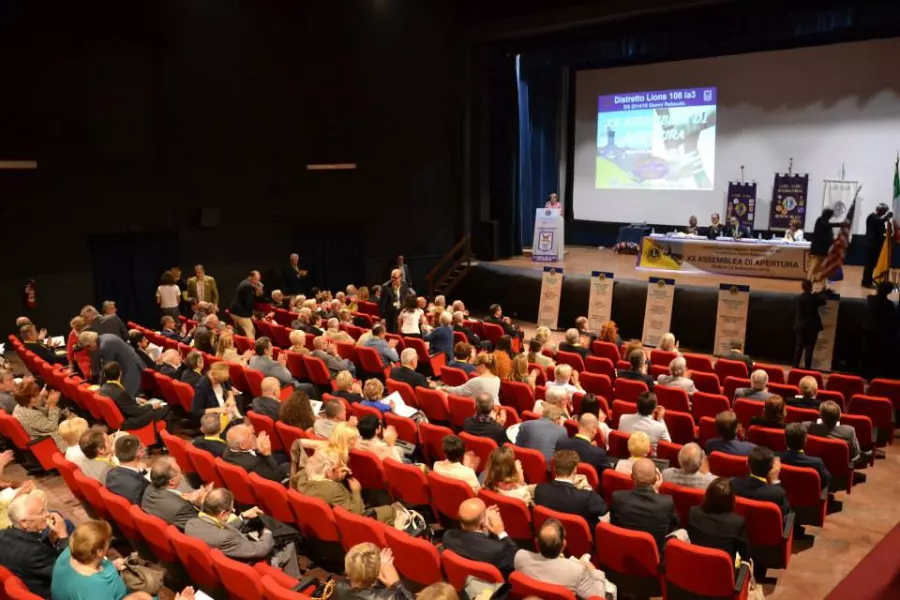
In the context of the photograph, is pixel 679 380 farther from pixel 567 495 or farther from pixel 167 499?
pixel 167 499

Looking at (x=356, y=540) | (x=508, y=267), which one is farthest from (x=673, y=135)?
(x=356, y=540)

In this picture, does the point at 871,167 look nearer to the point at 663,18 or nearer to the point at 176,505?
the point at 663,18

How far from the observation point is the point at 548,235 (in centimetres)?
1622

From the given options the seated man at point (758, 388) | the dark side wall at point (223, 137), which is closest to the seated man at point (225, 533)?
the seated man at point (758, 388)

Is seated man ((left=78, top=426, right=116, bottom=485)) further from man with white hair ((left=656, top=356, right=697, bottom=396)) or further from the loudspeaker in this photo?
the loudspeaker

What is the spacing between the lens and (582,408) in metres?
6.42

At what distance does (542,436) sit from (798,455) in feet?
6.21

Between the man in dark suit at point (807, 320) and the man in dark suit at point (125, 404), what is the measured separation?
840cm

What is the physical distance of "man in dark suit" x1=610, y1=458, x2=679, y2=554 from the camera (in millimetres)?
4656

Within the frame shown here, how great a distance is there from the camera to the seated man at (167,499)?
4.64 metres

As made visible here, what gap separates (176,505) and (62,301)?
962cm

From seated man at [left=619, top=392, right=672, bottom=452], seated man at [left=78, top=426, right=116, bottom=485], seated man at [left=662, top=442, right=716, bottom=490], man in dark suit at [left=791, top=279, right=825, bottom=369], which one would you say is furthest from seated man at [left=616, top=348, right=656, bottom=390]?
seated man at [left=78, top=426, right=116, bottom=485]

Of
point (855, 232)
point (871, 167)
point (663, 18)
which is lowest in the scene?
point (855, 232)

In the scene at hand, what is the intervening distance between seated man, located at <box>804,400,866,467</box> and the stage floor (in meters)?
6.08
